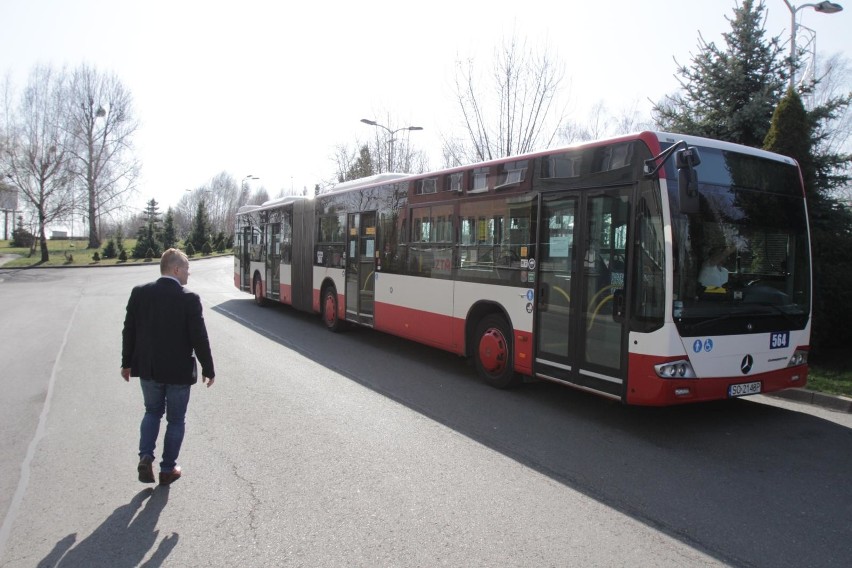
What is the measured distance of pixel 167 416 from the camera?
4.59 meters

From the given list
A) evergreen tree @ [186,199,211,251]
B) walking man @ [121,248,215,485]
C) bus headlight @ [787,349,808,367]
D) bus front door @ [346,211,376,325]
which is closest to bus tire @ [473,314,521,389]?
bus headlight @ [787,349,808,367]

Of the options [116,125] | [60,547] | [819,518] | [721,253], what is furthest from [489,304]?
[116,125]

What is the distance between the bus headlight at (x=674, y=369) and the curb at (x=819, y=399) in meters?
3.05

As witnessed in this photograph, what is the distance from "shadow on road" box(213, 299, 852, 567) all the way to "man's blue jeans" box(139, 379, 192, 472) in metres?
2.78

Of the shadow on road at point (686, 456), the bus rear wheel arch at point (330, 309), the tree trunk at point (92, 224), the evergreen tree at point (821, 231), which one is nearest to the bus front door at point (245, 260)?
the bus rear wheel arch at point (330, 309)

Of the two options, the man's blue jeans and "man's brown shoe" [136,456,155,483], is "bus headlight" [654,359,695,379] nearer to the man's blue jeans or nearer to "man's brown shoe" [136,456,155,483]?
the man's blue jeans

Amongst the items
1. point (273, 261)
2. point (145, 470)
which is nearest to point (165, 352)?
point (145, 470)

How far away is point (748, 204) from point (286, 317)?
12.0 m

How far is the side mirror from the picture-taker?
18.0 ft

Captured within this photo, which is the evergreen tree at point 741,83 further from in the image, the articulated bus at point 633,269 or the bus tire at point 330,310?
the bus tire at point 330,310

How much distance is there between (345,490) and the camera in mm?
4520

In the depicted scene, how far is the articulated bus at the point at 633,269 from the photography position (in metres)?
5.64

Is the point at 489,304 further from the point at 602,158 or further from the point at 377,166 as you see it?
the point at 377,166

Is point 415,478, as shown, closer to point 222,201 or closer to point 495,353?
point 495,353
